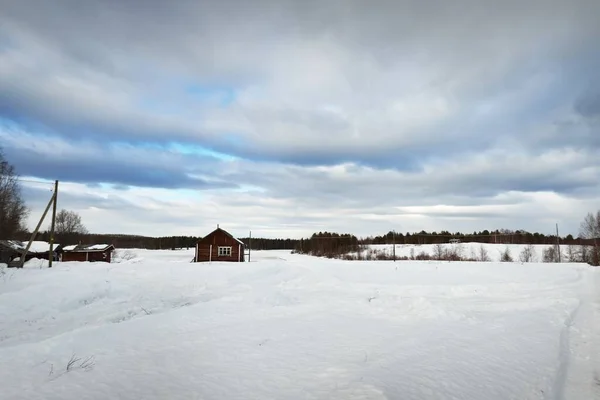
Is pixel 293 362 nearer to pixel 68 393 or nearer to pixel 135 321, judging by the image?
pixel 68 393

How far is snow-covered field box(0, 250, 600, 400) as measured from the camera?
670cm

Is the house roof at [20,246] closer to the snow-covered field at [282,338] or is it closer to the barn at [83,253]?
the barn at [83,253]

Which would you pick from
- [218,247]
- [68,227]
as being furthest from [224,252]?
[68,227]

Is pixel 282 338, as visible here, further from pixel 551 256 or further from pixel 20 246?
pixel 551 256

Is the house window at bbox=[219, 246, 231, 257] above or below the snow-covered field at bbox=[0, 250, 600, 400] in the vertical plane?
above

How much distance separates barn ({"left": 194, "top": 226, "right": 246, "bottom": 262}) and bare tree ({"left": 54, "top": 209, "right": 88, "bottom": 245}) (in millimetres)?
66043

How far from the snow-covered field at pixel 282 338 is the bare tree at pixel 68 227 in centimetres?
8834

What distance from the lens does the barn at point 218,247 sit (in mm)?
45469

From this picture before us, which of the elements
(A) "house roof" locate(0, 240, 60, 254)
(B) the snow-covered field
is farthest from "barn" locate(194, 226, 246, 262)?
(B) the snow-covered field

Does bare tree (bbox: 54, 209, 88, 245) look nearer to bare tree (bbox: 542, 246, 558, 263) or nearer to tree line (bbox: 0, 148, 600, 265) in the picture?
tree line (bbox: 0, 148, 600, 265)

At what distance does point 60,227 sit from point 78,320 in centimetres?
10247

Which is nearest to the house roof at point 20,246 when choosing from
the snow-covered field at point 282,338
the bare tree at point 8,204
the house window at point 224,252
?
the bare tree at point 8,204

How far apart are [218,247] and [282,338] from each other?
3674 cm

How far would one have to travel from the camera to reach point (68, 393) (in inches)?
226
